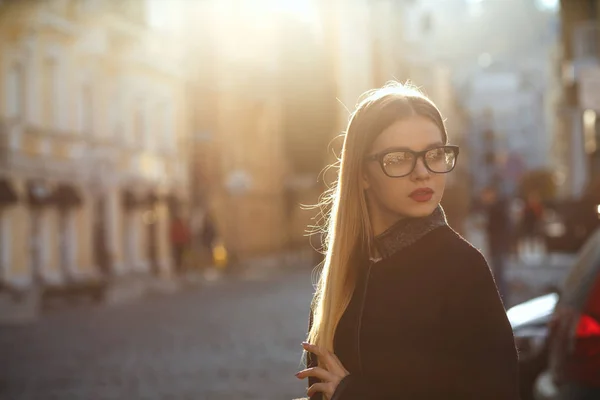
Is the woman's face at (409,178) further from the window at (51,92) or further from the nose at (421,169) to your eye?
the window at (51,92)

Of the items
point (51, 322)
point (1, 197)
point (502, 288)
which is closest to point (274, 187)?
point (1, 197)

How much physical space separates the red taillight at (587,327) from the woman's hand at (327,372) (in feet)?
8.24

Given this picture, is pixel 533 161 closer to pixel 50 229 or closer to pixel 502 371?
pixel 50 229

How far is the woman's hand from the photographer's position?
2.80 m

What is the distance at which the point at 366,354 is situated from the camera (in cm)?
271

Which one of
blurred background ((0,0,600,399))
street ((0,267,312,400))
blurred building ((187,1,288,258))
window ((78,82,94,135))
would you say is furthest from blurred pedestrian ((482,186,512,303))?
blurred building ((187,1,288,258))

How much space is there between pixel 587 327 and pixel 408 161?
8.39 feet

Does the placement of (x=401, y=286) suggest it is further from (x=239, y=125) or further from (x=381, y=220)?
(x=239, y=125)

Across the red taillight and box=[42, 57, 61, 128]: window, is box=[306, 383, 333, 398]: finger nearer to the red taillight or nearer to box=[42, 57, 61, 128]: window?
the red taillight

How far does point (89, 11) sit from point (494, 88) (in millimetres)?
143058

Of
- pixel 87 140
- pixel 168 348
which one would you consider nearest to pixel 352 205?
pixel 168 348

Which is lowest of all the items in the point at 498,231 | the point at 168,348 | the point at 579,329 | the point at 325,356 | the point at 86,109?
the point at 168,348

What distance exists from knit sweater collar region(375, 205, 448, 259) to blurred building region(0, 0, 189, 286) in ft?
92.8

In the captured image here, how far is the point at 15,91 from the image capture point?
106 ft
